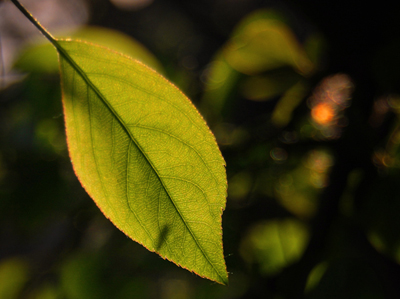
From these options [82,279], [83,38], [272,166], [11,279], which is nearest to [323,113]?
[272,166]

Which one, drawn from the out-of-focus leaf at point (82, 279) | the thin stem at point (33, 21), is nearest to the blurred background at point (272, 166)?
the out-of-focus leaf at point (82, 279)

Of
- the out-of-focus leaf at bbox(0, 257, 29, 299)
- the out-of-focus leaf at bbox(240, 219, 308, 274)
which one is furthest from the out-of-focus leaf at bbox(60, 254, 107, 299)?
the out-of-focus leaf at bbox(240, 219, 308, 274)

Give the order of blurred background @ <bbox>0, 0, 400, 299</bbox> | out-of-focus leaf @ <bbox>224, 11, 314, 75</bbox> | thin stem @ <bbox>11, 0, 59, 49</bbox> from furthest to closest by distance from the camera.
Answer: out-of-focus leaf @ <bbox>224, 11, 314, 75</bbox>
blurred background @ <bbox>0, 0, 400, 299</bbox>
thin stem @ <bbox>11, 0, 59, 49</bbox>

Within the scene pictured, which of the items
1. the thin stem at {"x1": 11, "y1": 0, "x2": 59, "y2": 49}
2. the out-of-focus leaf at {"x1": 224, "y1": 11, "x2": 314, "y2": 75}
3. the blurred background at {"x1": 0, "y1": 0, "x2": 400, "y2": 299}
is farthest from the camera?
the out-of-focus leaf at {"x1": 224, "y1": 11, "x2": 314, "y2": 75}

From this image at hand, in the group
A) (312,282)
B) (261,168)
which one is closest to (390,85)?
(261,168)

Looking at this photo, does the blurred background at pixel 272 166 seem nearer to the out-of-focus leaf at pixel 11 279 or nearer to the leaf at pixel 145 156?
the out-of-focus leaf at pixel 11 279

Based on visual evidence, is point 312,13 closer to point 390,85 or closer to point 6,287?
point 390,85

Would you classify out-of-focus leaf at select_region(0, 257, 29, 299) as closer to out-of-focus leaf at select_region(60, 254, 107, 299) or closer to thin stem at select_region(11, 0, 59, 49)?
out-of-focus leaf at select_region(60, 254, 107, 299)
